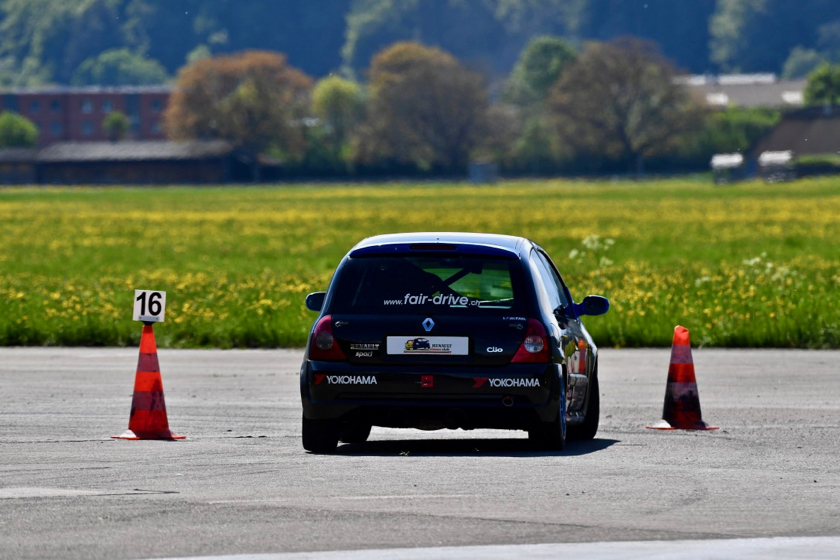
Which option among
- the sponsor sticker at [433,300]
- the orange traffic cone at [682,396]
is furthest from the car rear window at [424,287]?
the orange traffic cone at [682,396]

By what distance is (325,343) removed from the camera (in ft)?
34.9

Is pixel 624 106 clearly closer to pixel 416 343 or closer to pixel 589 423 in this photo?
pixel 589 423

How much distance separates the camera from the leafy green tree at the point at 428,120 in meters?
174

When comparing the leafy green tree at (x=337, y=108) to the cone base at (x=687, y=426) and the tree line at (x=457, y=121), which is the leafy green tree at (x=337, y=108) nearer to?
the tree line at (x=457, y=121)

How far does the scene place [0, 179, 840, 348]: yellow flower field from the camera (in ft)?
72.1

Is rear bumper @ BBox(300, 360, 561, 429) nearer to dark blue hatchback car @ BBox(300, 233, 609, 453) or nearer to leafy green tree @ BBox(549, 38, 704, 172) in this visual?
dark blue hatchback car @ BBox(300, 233, 609, 453)

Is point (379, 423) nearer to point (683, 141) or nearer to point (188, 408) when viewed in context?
point (188, 408)

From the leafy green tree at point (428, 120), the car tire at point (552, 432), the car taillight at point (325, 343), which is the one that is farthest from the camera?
the leafy green tree at point (428, 120)

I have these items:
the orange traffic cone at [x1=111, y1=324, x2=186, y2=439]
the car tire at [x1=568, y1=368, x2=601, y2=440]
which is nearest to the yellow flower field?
the car tire at [x1=568, y1=368, x2=601, y2=440]

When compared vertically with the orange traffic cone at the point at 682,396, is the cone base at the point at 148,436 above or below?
below

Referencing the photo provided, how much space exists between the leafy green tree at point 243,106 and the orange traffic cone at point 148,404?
165 m

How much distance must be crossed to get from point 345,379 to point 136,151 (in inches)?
6972

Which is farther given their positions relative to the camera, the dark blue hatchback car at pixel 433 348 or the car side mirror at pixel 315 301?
the car side mirror at pixel 315 301

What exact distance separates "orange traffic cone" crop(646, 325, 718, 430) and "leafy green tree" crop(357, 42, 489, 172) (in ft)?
523
